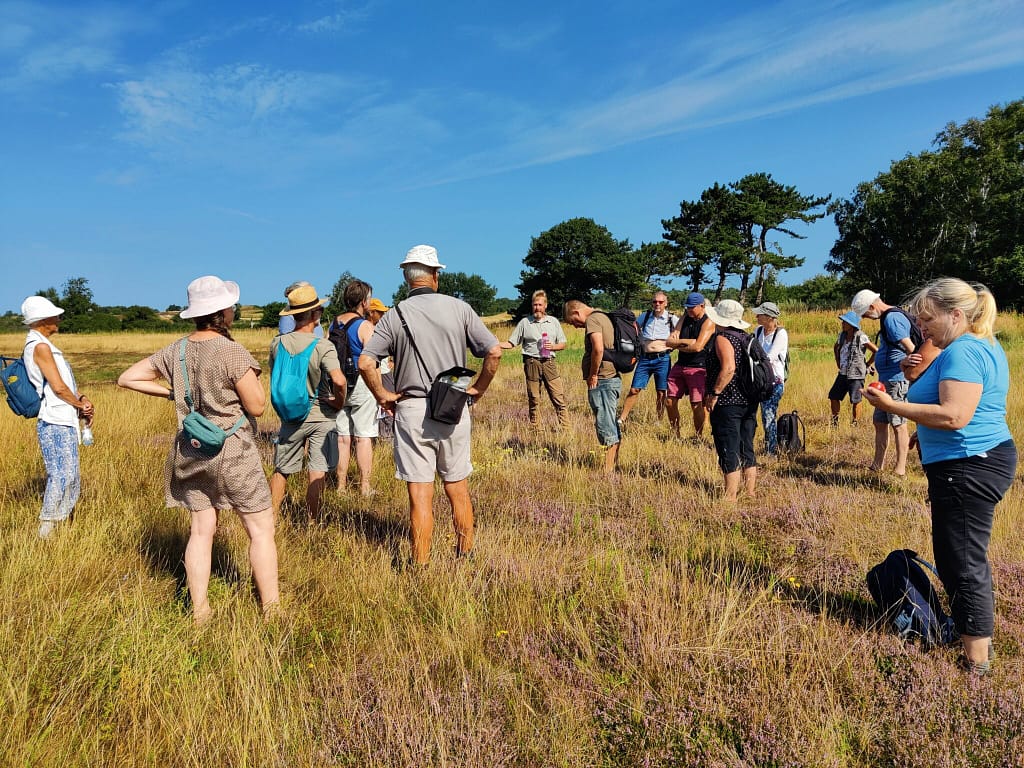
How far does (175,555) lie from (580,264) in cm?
7024

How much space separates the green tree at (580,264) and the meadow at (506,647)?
216 ft

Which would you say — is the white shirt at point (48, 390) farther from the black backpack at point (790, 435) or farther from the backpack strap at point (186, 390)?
the black backpack at point (790, 435)

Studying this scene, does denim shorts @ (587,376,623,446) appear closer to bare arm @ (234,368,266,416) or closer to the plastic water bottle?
the plastic water bottle

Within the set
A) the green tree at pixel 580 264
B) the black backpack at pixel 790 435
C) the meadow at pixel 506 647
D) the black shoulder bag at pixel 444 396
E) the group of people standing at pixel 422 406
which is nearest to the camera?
the meadow at pixel 506 647

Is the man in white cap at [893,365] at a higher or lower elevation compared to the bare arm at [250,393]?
lower

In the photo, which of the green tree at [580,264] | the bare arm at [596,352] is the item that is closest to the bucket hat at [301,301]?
the bare arm at [596,352]

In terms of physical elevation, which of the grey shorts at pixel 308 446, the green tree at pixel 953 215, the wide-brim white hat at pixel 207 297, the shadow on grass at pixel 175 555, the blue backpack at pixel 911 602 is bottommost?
the blue backpack at pixel 911 602

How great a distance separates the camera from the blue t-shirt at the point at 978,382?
276 centimetres

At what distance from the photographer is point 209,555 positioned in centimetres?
322

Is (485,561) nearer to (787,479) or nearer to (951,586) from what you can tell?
(951,586)

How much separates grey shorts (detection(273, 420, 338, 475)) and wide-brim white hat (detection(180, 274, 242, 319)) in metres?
1.98

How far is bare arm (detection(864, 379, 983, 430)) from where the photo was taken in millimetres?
2707

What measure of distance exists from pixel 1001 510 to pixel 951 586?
107 inches

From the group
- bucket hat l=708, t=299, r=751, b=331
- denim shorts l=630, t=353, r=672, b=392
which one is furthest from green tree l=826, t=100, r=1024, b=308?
bucket hat l=708, t=299, r=751, b=331
